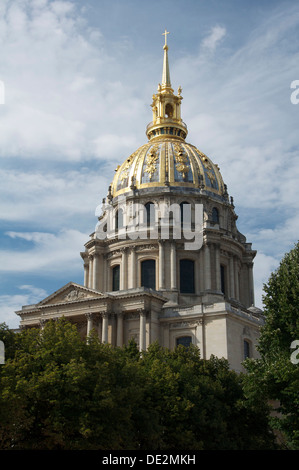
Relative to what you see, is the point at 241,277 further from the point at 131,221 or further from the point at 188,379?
the point at 188,379

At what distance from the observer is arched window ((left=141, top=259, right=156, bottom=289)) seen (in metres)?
76.3

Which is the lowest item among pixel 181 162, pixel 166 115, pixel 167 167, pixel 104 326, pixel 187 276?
pixel 104 326

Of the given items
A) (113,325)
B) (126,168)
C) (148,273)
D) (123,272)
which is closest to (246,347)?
(113,325)

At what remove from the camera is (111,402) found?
3344 centimetres

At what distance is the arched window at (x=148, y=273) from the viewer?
76.3 meters

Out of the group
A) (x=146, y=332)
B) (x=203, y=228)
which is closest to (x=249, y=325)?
(x=146, y=332)

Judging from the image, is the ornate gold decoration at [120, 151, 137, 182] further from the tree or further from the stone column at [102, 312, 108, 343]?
the tree

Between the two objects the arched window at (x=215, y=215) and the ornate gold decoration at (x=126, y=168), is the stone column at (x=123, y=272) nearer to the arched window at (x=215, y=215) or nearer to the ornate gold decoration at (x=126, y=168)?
the ornate gold decoration at (x=126, y=168)

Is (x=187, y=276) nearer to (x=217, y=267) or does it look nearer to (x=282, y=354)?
(x=217, y=267)

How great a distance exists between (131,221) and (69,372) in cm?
4689

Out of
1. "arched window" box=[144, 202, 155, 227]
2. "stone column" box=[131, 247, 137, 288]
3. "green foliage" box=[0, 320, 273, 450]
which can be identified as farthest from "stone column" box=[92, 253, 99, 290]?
"green foliage" box=[0, 320, 273, 450]

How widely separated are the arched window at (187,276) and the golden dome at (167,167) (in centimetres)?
948

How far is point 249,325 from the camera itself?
65.9 metres

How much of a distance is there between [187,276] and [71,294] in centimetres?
1512
